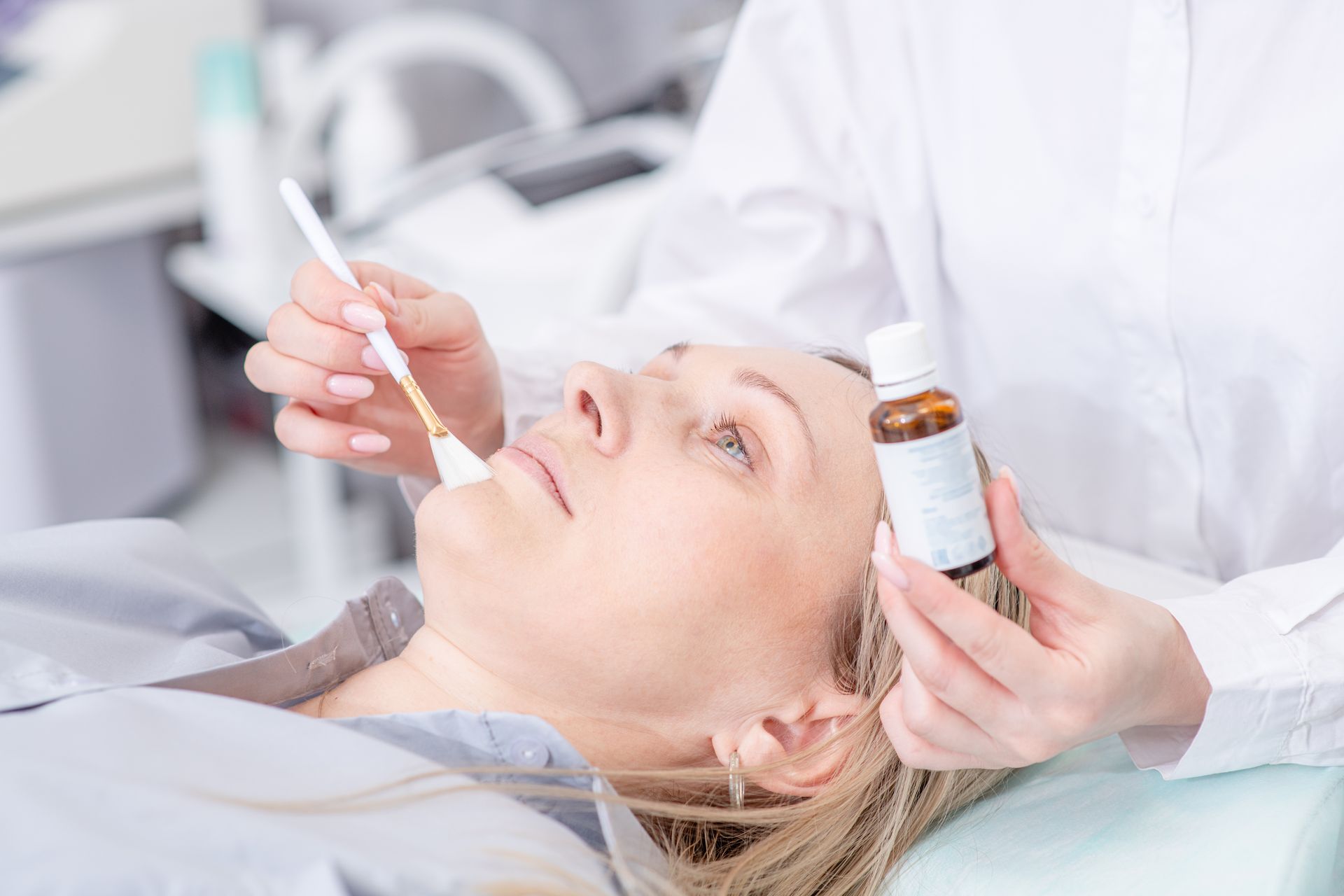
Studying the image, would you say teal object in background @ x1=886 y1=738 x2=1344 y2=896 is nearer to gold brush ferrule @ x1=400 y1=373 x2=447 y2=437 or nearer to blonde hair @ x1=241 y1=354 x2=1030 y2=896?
blonde hair @ x1=241 y1=354 x2=1030 y2=896

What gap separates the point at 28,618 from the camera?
86 cm

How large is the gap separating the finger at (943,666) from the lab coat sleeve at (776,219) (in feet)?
2.08

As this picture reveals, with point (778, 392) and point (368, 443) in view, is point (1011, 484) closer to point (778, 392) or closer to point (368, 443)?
point (778, 392)

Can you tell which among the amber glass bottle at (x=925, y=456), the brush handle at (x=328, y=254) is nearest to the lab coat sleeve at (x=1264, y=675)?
the amber glass bottle at (x=925, y=456)

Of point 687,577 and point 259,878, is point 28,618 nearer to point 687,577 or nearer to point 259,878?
point 259,878

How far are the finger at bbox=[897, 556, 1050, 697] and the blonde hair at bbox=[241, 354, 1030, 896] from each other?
242 millimetres

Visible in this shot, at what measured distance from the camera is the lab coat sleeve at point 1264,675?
0.73 m

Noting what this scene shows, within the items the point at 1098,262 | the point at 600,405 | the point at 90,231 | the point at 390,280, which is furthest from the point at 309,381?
the point at 90,231

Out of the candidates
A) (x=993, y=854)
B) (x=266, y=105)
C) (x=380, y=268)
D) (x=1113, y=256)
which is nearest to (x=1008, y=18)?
(x=1113, y=256)

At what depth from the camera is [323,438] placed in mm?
965

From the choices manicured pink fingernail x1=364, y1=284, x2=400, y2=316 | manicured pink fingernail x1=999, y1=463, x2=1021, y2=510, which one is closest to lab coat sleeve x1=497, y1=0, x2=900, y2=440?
manicured pink fingernail x1=364, y1=284, x2=400, y2=316

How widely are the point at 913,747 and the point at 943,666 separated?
9 centimetres

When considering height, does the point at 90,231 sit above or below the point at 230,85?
below

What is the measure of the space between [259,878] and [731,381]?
488 mm
